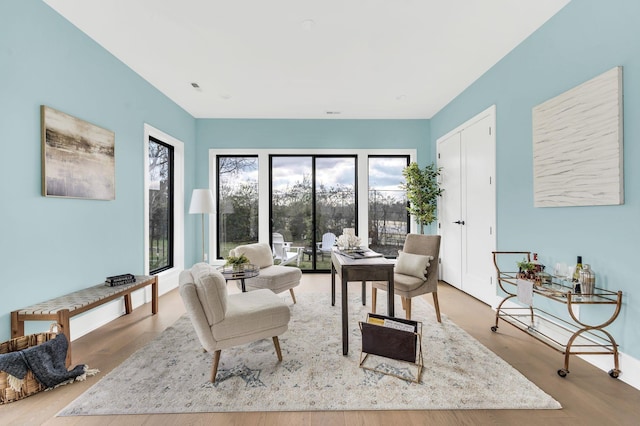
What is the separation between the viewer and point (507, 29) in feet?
8.91

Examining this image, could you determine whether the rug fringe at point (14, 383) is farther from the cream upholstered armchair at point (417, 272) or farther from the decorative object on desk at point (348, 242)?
the cream upholstered armchair at point (417, 272)

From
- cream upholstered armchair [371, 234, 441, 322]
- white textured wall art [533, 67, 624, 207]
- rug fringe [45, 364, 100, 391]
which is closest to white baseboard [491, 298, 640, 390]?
white textured wall art [533, 67, 624, 207]

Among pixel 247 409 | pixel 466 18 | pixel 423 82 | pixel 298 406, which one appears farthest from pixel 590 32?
pixel 247 409

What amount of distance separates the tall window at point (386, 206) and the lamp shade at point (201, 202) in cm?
280

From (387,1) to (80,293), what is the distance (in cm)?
361

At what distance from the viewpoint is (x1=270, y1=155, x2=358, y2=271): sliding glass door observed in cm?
538

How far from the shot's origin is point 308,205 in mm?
5395

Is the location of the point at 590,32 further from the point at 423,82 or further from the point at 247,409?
the point at 247,409

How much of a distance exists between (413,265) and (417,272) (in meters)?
0.09

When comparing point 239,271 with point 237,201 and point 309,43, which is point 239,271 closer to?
point 309,43

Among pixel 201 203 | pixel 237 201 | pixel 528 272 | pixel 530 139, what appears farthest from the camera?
pixel 237 201

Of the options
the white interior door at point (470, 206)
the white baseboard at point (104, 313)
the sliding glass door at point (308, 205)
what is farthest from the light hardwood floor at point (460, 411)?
the sliding glass door at point (308, 205)

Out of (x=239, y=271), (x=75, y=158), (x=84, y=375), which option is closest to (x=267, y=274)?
(x=239, y=271)

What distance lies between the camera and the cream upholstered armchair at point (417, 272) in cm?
284
